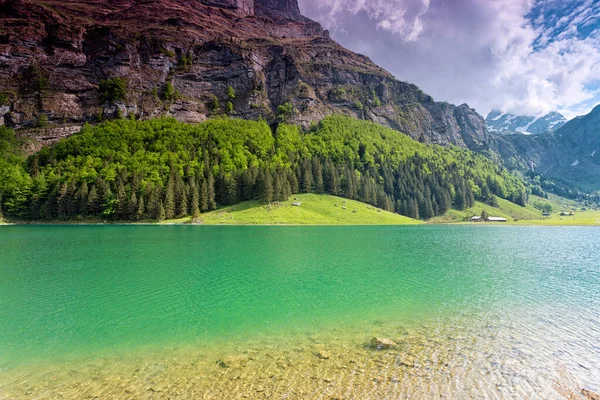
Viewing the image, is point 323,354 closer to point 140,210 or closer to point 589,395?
point 589,395

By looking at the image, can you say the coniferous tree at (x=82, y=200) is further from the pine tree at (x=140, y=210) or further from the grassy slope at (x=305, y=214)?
the grassy slope at (x=305, y=214)

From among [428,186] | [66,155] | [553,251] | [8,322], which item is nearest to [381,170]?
[428,186]

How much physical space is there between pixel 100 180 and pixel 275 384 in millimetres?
132303

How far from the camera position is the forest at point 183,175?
378ft

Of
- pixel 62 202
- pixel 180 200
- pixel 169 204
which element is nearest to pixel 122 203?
pixel 169 204

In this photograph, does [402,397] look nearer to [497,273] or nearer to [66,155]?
[497,273]

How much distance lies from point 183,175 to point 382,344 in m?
138

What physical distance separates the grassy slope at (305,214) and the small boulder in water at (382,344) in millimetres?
96558

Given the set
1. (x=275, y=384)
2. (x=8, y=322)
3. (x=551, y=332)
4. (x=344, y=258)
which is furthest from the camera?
(x=344, y=258)

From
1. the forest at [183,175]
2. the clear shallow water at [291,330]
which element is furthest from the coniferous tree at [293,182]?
the clear shallow water at [291,330]

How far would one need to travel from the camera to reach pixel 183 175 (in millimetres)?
139500

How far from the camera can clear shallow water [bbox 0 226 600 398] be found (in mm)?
12102

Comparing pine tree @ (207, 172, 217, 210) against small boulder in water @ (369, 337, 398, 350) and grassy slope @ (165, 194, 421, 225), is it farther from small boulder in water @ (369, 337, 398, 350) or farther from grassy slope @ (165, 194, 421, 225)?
small boulder in water @ (369, 337, 398, 350)

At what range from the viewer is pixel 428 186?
609ft
